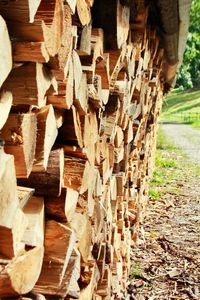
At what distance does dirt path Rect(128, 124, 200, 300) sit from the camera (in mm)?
3832

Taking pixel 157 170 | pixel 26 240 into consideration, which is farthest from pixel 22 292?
pixel 157 170

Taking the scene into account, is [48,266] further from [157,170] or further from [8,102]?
[157,170]

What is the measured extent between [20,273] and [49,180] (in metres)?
0.31

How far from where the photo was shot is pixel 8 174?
120 centimetres

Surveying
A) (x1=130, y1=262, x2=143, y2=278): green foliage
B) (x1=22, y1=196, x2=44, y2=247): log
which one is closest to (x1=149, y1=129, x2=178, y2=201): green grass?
(x1=130, y1=262, x2=143, y2=278): green foliage

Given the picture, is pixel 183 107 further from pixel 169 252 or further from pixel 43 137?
pixel 43 137

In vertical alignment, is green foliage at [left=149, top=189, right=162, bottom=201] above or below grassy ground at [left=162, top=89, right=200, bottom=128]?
above

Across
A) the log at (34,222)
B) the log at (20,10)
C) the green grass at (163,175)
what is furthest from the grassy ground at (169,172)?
the log at (20,10)

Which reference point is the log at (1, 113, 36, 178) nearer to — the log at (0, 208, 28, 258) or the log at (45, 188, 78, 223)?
the log at (0, 208, 28, 258)

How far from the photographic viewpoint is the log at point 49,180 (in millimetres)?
1560

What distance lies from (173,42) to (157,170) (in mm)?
5093

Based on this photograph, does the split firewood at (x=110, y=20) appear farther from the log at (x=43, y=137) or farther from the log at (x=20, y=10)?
the log at (x=20, y=10)

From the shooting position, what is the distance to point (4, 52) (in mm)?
1137

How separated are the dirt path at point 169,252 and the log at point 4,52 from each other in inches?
109
